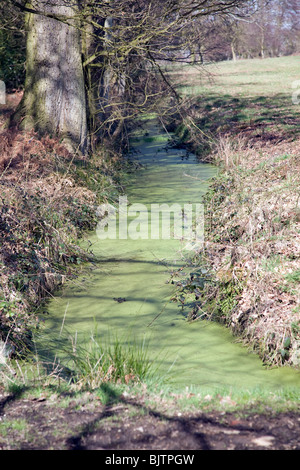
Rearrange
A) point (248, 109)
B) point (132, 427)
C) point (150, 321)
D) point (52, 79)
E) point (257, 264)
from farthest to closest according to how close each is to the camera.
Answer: point (248, 109) → point (52, 79) → point (150, 321) → point (257, 264) → point (132, 427)

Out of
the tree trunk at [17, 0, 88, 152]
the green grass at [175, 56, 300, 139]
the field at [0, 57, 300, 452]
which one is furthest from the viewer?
the green grass at [175, 56, 300, 139]

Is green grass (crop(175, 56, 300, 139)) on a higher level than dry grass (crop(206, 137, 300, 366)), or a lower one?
higher

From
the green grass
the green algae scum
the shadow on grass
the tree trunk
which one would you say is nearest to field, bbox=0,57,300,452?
the green algae scum

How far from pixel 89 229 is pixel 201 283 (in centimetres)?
355

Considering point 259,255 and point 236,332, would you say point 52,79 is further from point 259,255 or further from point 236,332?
point 236,332

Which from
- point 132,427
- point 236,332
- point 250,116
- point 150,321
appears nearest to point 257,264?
point 236,332

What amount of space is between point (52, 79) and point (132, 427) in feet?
29.8

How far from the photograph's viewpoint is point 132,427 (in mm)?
3262

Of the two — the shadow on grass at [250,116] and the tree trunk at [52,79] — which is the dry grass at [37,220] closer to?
the tree trunk at [52,79]

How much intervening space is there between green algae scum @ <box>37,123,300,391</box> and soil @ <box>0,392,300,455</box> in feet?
2.62

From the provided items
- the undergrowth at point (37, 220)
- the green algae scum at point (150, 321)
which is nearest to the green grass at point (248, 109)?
the undergrowth at point (37, 220)

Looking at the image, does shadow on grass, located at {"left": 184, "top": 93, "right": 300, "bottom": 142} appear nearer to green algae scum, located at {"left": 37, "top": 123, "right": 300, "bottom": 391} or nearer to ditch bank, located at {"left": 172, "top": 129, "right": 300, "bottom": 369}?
green algae scum, located at {"left": 37, "top": 123, "right": 300, "bottom": 391}

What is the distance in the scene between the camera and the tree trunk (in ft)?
35.5

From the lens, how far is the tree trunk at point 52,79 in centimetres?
1081
